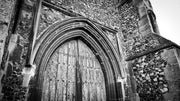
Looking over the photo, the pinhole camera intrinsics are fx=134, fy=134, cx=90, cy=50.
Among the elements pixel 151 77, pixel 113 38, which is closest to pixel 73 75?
pixel 113 38

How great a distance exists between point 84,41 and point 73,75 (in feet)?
3.84

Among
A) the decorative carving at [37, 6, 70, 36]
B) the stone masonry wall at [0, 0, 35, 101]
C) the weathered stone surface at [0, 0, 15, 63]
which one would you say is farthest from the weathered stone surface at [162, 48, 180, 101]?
the weathered stone surface at [0, 0, 15, 63]

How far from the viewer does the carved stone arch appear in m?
2.95

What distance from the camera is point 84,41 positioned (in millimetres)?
4262

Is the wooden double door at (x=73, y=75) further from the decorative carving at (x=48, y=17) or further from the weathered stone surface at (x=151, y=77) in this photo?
the weathered stone surface at (x=151, y=77)

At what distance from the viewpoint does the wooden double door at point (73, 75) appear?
3.28 meters

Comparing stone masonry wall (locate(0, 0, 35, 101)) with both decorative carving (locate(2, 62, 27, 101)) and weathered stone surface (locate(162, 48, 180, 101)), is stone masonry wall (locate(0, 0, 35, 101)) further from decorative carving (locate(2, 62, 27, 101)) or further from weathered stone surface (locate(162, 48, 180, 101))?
weathered stone surface (locate(162, 48, 180, 101))

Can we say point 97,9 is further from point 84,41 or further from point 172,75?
point 172,75

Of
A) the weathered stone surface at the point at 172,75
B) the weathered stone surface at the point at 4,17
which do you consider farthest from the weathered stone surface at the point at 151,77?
the weathered stone surface at the point at 4,17

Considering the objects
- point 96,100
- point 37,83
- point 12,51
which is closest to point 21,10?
point 12,51

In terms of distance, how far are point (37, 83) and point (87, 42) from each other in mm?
2006

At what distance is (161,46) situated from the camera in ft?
→ 12.1

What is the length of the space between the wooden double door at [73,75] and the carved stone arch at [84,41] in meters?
0.20

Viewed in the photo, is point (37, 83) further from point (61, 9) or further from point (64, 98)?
point (61, 9)
